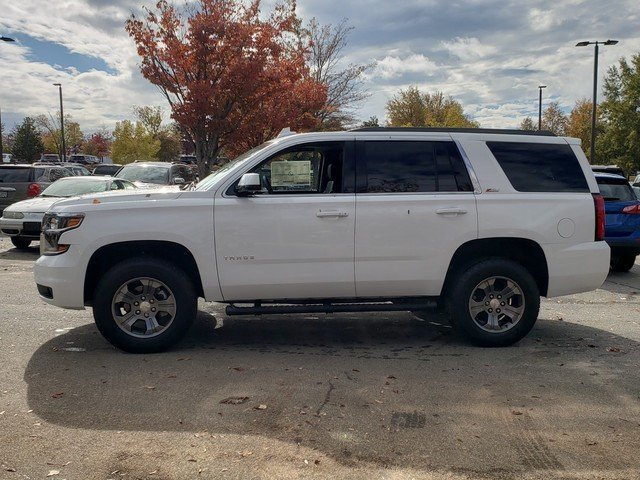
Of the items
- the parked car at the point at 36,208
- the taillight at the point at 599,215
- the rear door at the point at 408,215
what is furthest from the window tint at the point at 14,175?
the taillight at the point at 599,215

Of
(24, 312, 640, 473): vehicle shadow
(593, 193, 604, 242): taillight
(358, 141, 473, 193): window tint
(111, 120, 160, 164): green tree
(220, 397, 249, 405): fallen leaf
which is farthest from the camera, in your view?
(111, 120, 160, 164): green tree

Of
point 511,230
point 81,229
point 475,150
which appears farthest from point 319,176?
point 81,229

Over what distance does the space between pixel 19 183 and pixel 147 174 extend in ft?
10.7

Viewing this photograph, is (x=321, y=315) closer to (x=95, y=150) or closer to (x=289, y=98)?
(x=289, y=98)

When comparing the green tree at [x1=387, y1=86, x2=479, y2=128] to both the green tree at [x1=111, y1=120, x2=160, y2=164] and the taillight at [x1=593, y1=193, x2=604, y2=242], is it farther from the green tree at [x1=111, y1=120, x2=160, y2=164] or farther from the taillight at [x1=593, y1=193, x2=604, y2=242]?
the taillight at [x1=593, y1=193, x2=604, y2=242]

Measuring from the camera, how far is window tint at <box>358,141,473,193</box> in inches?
209

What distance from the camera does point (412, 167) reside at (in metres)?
5.37

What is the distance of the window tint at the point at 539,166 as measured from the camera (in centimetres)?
544

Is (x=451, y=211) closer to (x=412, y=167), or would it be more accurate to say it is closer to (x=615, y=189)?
(x=412, y=167)

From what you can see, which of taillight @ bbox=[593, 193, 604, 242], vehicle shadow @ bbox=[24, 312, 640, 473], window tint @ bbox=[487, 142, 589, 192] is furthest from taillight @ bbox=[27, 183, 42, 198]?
taillight @ bbox=[593, 193, 604, 242]

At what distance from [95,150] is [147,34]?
219ft

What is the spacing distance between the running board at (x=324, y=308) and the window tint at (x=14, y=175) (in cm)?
1169

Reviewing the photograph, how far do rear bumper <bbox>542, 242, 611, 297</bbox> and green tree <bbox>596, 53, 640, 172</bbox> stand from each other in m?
36.4

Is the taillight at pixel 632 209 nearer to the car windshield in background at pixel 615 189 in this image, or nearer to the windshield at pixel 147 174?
the car windshield in background at pixel 615 189
